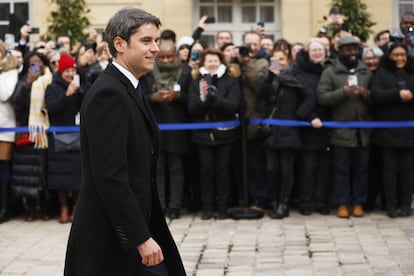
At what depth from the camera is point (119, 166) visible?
461cm

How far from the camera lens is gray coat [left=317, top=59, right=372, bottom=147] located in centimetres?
1129

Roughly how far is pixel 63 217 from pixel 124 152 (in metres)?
6.95

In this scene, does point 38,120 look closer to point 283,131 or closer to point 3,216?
point 3,216

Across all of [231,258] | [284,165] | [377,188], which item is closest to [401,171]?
[377,188]

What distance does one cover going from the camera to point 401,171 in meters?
11.4

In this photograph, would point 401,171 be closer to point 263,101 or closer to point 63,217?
point 263,101

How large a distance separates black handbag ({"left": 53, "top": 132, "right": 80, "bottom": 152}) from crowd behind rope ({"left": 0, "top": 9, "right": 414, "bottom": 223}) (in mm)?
12

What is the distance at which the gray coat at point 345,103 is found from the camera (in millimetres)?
11289

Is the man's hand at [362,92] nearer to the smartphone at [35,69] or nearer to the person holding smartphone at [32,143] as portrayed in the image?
the person holding smartphone at [32,143]

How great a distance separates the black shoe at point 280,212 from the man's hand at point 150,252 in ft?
22.0

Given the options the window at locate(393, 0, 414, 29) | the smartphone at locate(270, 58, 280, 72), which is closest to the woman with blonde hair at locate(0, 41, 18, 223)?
the smartphone at locate(270, 58, 280, 72)

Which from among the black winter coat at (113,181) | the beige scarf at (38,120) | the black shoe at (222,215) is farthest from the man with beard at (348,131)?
the black winter coat at (113,181)

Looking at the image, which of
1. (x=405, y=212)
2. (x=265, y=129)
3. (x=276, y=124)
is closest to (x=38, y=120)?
(x=265, y=129)

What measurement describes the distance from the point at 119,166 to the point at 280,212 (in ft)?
22.7
